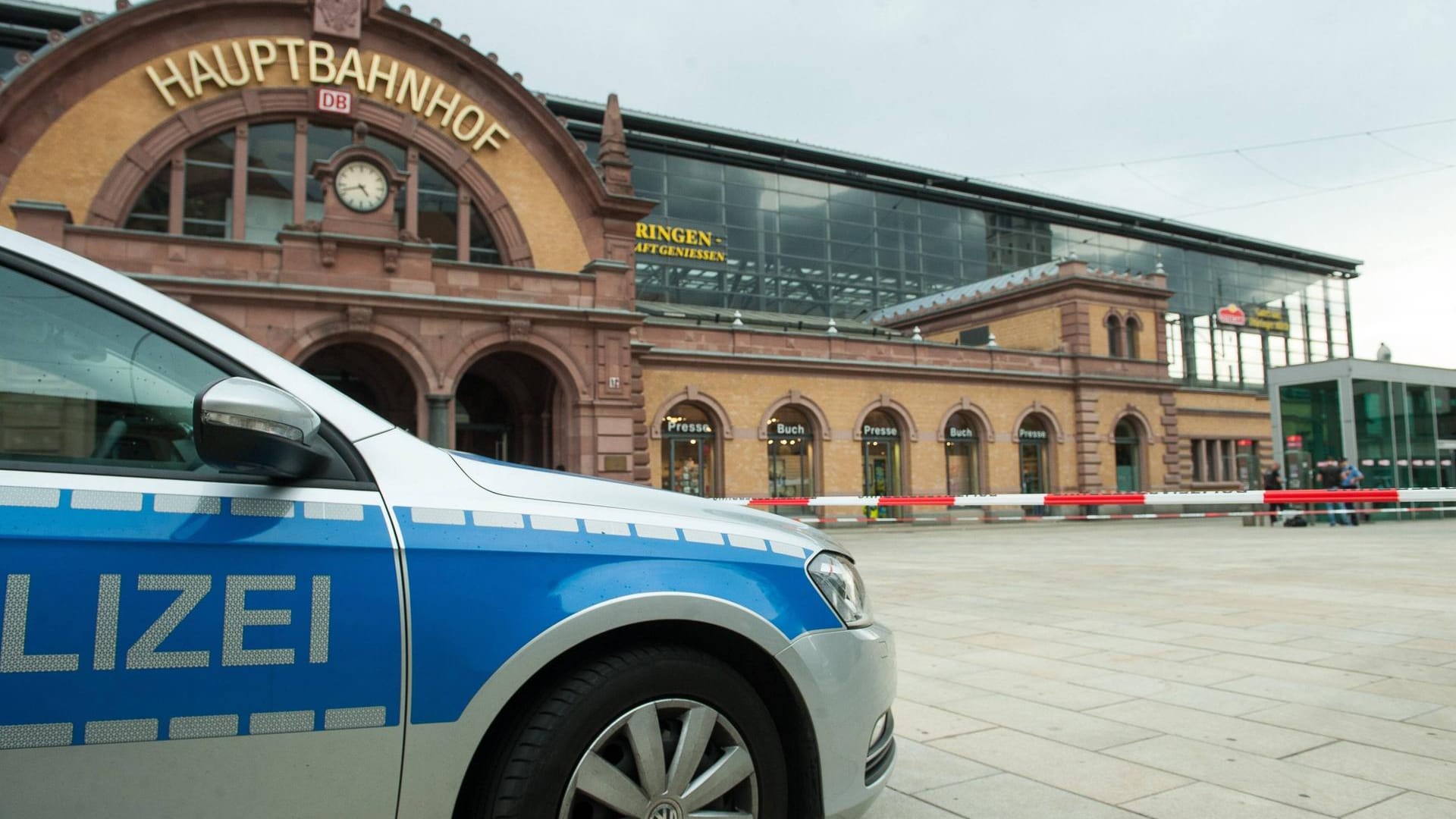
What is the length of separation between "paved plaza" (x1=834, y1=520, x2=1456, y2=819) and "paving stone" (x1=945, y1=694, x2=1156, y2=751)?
0.02m

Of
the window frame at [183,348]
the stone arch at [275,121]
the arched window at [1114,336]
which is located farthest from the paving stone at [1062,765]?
the arched window at [1114,336]

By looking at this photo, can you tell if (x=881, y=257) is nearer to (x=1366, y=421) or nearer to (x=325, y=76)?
(x=1366, y=421)

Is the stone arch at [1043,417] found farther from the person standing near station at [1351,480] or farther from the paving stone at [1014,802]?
the paving stone at [1014,802]

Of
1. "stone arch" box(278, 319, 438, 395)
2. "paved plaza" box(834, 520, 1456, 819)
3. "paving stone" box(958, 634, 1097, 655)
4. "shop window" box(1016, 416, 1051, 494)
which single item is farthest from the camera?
"shop window" box(1016, 416, 1051, 494)

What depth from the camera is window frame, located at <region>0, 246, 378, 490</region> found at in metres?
2.07

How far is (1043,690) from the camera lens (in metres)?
5.41

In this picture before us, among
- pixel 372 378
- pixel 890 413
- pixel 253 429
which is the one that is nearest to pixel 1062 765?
pixel 253 429

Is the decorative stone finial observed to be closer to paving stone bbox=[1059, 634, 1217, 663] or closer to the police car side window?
paving stone bbox=[1059, 634, 1217, 663]

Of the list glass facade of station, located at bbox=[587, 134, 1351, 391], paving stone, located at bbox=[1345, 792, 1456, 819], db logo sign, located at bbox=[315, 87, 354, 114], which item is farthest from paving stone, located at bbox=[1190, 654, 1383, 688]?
glass facade of station, located at bbox=[587, 134, 1351, 391]

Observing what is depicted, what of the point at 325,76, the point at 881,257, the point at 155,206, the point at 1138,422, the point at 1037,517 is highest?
the point at 881,257

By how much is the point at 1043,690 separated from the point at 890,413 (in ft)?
83.5

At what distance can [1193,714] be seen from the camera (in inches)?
189

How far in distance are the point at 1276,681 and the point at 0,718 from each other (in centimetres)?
584

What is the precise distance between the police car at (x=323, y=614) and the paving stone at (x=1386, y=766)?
2510mm
